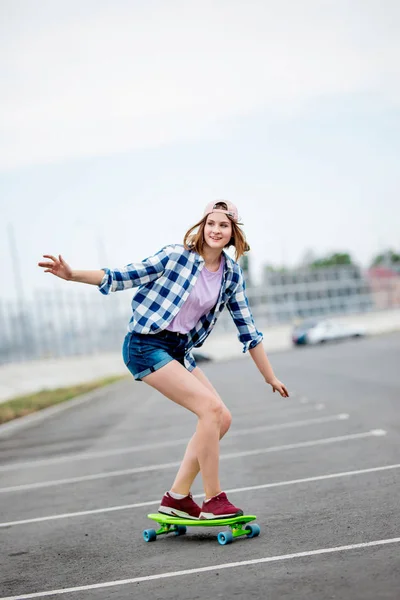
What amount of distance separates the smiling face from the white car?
4730 centimetres

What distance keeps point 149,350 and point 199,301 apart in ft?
1.35

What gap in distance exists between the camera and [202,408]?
19.6 feet

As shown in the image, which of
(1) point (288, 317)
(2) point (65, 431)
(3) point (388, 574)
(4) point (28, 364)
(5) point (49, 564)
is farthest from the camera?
(1) point (288, 317)

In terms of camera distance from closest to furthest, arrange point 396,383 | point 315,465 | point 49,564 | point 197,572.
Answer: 1. point 197,572
2. point 49,564
3. point 315,465
4. point 396,383

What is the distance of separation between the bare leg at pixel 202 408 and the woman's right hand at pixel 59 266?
784 millimetres

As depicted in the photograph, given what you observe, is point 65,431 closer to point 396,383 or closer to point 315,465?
point 396,383

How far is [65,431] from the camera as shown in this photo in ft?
54.4

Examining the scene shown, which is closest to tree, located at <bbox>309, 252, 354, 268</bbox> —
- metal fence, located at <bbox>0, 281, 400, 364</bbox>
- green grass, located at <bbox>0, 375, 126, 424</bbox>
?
metal fence, located at <bbox>0, 281, 400, 364</bbox>

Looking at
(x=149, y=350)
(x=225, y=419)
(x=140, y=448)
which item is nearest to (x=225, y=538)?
(x=225, y=419)

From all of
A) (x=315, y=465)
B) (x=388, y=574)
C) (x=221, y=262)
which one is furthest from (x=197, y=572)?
(x=315, y=465)

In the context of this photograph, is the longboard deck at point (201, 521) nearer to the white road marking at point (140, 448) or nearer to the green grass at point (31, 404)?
the white road marking at point (140, 448)

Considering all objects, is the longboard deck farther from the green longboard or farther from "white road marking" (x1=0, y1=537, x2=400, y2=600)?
"white road marking" (x1=0, y1=537, x2=400, y2=600)

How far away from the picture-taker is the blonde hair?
6.10 meters

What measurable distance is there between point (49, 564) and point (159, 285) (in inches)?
67.3
